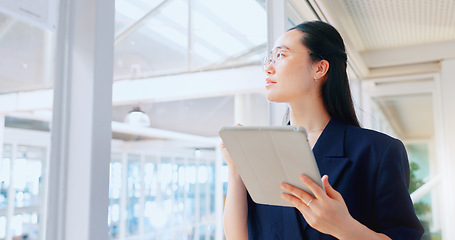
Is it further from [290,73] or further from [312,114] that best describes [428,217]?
[290,73]

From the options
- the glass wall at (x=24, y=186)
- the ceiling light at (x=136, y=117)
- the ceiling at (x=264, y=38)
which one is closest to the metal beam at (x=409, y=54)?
the ceiling at (x=264, y=38)

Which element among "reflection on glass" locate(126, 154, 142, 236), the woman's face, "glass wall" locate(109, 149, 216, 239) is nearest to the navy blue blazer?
the woman's face

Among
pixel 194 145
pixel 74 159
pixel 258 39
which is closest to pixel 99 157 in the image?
pixel 74 159

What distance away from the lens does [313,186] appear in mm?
632

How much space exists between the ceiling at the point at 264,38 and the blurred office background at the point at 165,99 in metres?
0.01

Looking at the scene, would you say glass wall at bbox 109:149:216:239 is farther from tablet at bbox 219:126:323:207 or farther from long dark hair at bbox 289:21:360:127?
tablet at bbox 219:126:323:207

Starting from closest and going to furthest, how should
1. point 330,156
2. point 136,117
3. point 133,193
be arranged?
point 330,156 < point 136,117 < point 133,193

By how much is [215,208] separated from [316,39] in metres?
6.35

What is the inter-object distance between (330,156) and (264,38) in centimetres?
202

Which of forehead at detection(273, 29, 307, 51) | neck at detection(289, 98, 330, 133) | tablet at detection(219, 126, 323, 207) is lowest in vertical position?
tablet at detection(219, 126, 323, 207)

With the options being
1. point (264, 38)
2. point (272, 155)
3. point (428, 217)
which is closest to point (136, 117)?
point (264, 38)

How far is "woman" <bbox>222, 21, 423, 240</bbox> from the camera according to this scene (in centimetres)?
80

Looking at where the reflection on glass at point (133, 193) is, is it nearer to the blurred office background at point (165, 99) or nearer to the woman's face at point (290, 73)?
the blurred office background at point (165, 99)

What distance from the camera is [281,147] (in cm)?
65
